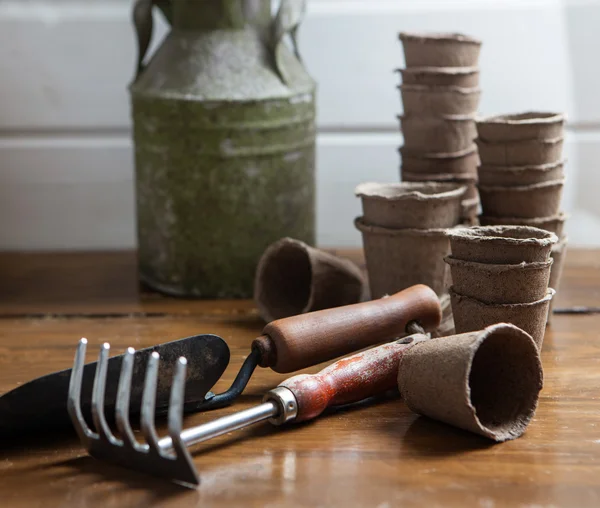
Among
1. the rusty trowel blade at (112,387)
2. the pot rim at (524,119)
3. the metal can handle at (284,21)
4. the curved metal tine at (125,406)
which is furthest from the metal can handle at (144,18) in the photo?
the curved metal tine at (125,406)

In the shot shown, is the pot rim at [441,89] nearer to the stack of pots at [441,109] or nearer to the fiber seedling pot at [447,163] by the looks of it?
the stack of pots at [441,109]

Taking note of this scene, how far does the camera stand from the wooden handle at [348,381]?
119cm

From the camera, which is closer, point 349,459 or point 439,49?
point 349,459

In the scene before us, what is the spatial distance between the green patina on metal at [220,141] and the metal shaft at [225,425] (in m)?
0.70

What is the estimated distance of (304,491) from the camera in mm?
1033

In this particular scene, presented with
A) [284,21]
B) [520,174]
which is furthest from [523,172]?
[284,21]

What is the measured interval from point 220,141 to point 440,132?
17.1 inches

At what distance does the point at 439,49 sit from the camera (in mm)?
1656

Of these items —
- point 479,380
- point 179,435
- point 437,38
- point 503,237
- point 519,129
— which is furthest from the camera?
point 437,38

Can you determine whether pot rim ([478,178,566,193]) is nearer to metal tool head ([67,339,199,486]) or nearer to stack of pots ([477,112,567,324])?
stack of pots ([477,112,567,324])

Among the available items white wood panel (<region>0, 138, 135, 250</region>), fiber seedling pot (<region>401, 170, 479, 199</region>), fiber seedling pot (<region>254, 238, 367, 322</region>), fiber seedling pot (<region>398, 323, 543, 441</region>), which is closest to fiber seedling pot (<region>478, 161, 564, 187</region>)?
fiber seedling pot (<region>401, 170, 479, 199</region>)

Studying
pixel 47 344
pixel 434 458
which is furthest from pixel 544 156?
pixel 47 344

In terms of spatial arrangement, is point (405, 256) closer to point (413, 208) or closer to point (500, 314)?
point (413, 208)

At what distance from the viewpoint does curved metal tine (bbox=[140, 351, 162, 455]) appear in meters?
1.01
